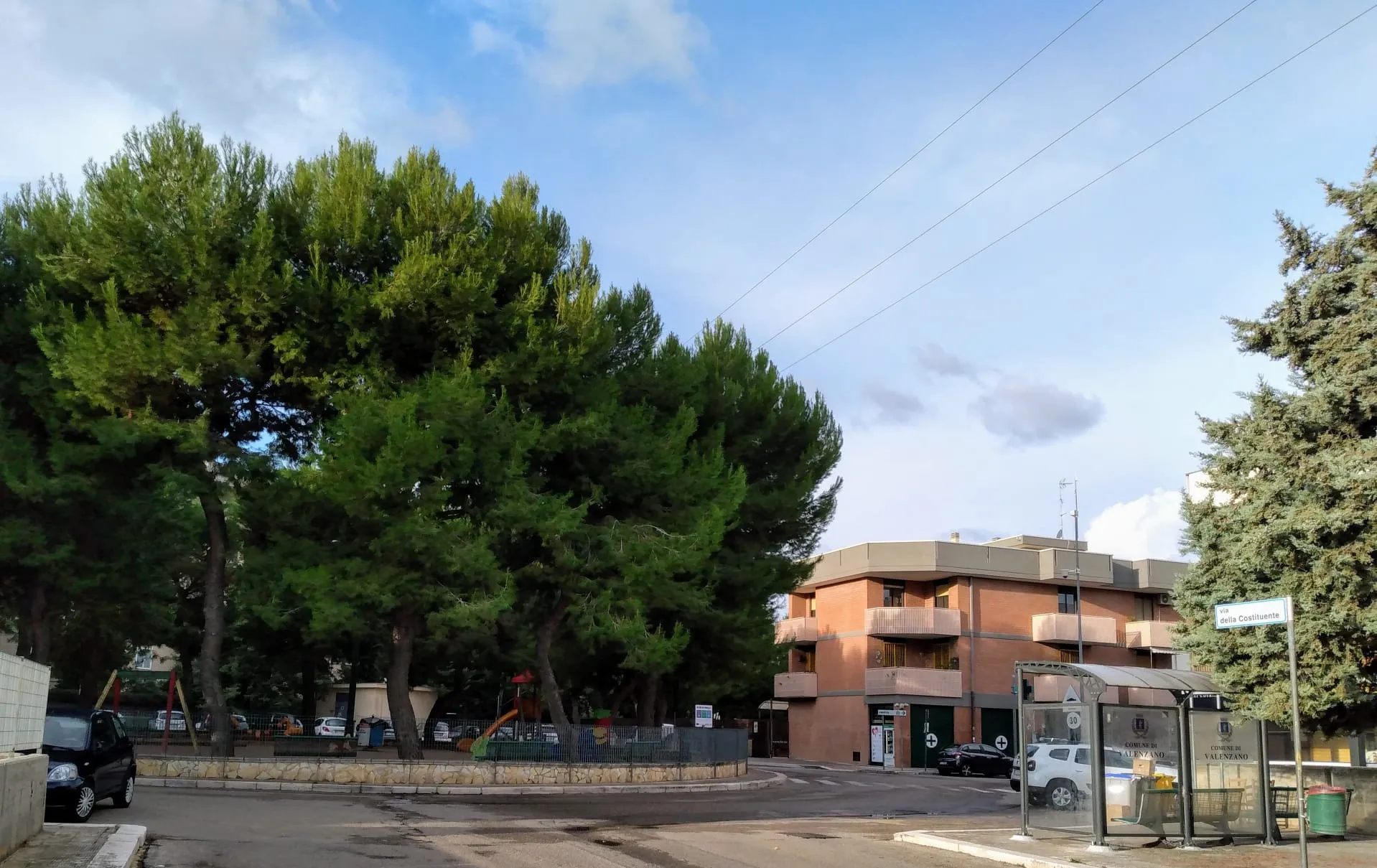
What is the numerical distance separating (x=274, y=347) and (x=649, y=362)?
37.3ft

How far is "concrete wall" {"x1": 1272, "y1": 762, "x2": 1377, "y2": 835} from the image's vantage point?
18719 millimetres

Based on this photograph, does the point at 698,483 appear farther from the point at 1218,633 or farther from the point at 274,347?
the point at 1218,633

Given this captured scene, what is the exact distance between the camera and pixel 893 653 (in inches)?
2142

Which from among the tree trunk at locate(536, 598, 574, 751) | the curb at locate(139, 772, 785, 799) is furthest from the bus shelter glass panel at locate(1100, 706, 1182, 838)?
the tree trunk at locate(536, 598, 574, 751)

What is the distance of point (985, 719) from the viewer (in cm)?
5303

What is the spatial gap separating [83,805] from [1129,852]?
14.4 m

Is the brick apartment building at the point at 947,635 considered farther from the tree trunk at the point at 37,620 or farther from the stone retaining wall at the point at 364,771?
the tree trunk at the point at 37,620

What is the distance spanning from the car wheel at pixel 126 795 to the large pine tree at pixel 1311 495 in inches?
671

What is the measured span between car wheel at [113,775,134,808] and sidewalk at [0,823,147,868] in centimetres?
362

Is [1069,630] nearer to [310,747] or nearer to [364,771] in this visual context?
[364,771]

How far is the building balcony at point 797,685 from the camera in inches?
2260

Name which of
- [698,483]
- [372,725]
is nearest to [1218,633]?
[698,483]

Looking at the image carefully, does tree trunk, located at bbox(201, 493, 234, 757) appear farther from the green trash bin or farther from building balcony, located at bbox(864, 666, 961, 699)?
building balcony, located at bbox(864, 666, 961, 699)

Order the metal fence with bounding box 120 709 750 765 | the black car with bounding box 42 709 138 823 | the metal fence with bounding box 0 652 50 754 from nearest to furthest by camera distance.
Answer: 1. the metal fence with bounding box 0 652 50 754
2. the black car with bounding box 42 709 138 823
3. the metal fence with bounding box 120 709 750 765
